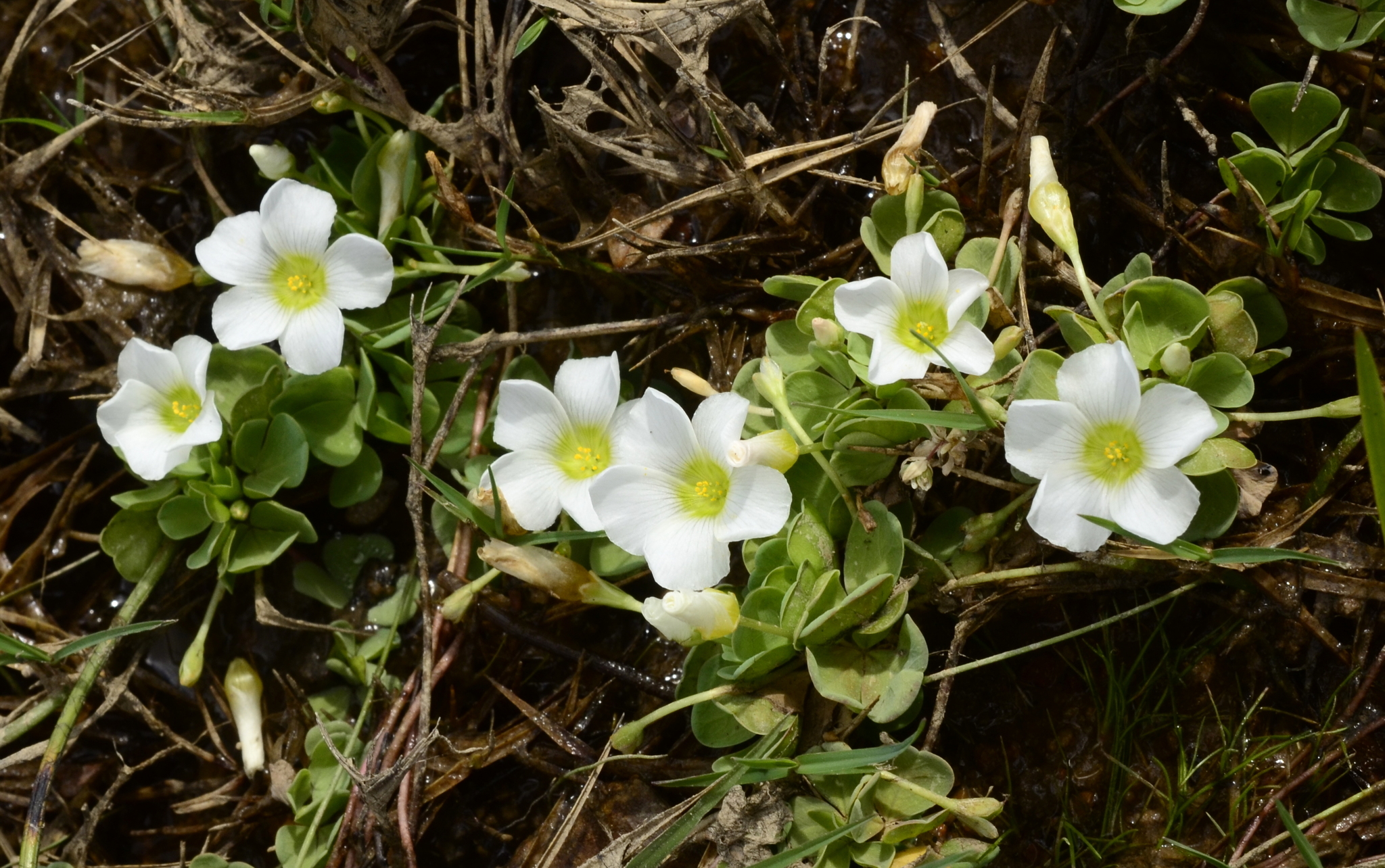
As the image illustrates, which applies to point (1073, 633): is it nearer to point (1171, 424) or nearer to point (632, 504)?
point (1171, 424)

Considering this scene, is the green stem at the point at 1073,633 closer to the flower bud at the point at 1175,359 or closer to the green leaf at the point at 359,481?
the flower bud at the point at 1175,359

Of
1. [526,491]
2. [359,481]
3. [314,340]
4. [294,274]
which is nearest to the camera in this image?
[526,491]

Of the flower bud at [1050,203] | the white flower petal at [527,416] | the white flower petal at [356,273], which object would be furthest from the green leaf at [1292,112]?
the white flower petal at [356,273]

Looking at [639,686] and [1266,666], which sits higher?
[1266,666]

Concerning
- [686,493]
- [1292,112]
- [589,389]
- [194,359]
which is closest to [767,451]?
[686,493]

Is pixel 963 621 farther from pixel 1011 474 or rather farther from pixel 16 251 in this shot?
pixel 16 251

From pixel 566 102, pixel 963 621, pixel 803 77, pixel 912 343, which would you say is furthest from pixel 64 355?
pixel 963 621
